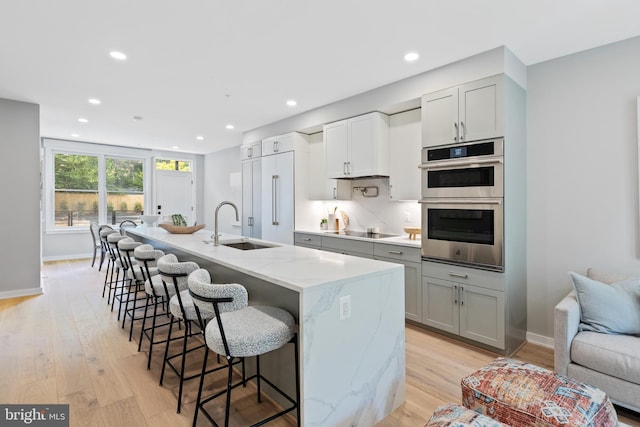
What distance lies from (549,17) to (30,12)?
3.85 meters

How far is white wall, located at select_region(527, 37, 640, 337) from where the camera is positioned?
2.69m

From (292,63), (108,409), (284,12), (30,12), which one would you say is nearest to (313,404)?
(108,409)

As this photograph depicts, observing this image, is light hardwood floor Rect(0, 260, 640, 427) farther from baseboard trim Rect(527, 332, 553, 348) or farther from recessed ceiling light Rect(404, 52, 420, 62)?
recessed ceiling light Rect(404, 52, 420, 62)

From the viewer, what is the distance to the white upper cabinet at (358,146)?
13.0 feet

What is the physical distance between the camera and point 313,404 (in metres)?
1.66

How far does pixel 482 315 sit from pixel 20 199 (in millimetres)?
6003

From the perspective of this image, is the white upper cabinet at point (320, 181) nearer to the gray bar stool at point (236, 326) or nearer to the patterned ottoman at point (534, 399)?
the gray bar stool at point (236, 326)

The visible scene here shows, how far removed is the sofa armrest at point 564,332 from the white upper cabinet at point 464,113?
4.87ft

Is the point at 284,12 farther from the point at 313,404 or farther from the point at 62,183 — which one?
the point at 62,183

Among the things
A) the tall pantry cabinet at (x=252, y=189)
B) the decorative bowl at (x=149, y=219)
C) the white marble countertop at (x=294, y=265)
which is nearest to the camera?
the white marble countertop at (x=294, y=265)

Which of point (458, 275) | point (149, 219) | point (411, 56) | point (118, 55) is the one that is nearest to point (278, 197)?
point (149, 219)

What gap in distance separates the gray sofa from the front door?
821 cm

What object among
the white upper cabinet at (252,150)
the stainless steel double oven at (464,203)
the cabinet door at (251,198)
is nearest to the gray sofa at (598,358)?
the stainless steel double oven at (464,203)

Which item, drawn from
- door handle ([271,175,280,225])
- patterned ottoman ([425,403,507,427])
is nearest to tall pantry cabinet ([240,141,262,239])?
door handle ([271,175,280,225])
